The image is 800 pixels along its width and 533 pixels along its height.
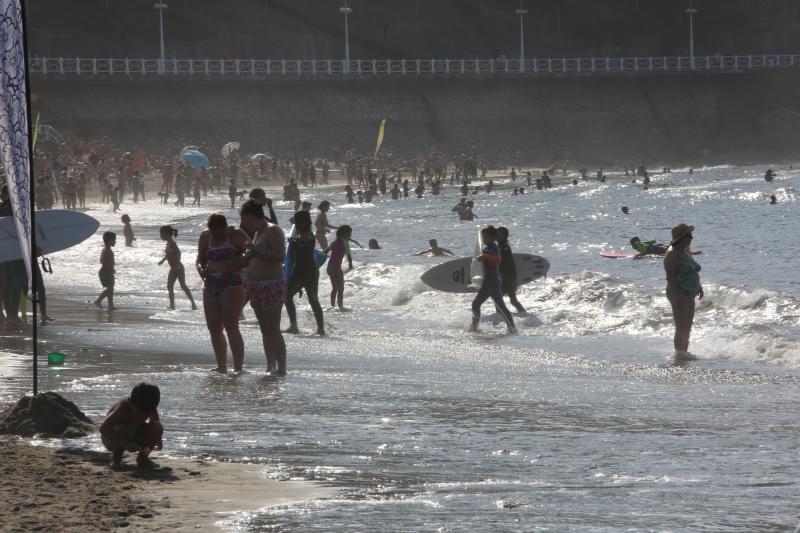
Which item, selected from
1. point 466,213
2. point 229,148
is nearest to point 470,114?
point 229,148

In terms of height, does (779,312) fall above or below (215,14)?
below

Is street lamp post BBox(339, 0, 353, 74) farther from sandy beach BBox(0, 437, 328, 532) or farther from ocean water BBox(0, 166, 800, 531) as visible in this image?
sandy beach BBox(0, 437, 328, 532)

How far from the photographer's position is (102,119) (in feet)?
205

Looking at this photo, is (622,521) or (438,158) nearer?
(622,521)

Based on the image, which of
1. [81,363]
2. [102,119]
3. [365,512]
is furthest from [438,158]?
[365,512]

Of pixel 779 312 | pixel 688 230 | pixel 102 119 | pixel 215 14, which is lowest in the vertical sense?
pixel 779 312

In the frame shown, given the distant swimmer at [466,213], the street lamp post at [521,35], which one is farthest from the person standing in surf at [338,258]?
the street lamp post at [521,35]

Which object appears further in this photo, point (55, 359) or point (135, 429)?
point (55, 359)

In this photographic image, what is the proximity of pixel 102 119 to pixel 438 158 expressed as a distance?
15988mm

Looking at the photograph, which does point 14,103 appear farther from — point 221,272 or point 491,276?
point 491,276

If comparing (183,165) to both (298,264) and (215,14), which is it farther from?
(298,264)

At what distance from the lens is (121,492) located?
19.1 ft

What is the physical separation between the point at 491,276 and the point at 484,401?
5.31 metres

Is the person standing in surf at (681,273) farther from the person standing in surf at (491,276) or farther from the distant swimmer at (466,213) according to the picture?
the distant swimmer at (466,213)
